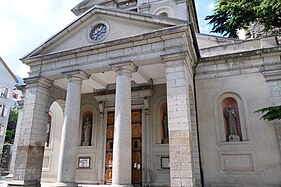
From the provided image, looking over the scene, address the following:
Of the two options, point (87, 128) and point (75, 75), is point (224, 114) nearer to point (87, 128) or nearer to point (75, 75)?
point (75, 75)

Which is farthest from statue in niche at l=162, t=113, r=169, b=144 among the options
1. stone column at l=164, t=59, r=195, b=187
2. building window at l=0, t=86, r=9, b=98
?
building window at l=0, t=86, r=9, b=98

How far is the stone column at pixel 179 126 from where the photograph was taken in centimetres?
716

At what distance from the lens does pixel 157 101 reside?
12.4 metres

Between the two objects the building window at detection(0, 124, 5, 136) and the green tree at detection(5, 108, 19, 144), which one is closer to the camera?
the building window at detection(0, 124, 5, 136)

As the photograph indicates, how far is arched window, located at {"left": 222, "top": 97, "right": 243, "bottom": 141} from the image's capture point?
9.97m

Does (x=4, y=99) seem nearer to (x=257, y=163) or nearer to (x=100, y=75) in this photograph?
(x=100, y=75)

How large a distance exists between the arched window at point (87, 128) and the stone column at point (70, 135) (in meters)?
4.02

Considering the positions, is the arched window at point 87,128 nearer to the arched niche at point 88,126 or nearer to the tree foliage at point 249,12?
the arched niche at point 88,126

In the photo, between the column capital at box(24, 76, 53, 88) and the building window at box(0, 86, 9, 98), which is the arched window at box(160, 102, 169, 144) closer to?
the column capital at box(24, 76, 53, 88)

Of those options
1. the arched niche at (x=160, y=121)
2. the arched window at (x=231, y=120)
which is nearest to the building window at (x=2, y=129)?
the arched niche at (x=160, y=121)

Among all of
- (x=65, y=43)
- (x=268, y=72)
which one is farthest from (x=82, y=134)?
(x=268, y=72)

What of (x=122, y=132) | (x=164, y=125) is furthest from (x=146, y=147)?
(x=122, y=132)

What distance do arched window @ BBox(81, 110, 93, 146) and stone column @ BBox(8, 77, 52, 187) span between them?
3073 mm

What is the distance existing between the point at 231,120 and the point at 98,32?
7.61m
